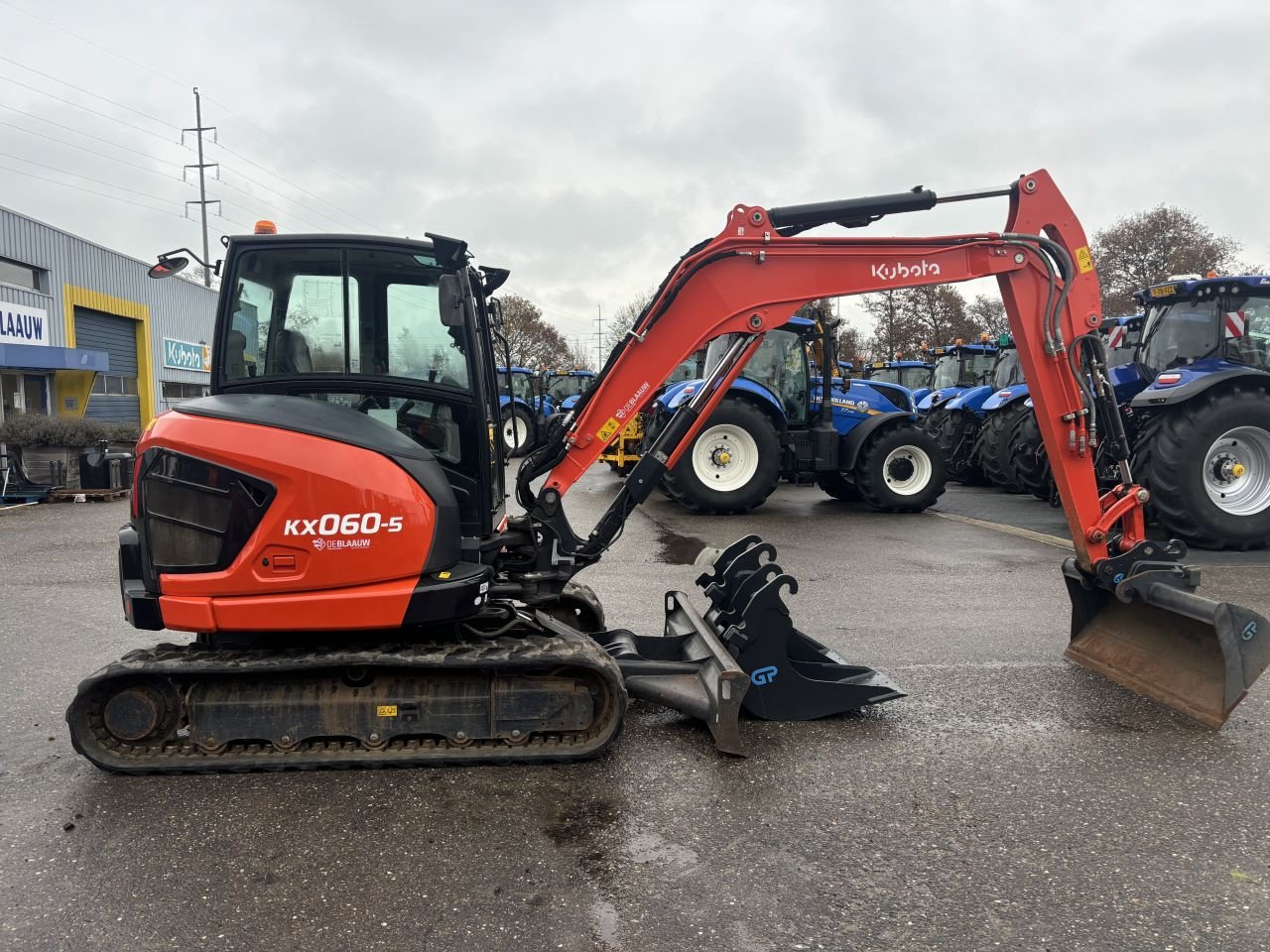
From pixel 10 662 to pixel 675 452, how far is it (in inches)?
168

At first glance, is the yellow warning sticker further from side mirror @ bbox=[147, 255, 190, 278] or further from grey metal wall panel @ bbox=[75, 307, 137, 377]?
grey metal wall panel @ bbox=[75, 307, 137, 377]

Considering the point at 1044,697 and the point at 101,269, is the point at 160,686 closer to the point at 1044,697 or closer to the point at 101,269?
the point at 1044,697

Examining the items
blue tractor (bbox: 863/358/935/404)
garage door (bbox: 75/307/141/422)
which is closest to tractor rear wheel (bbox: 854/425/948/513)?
blue tractor (bbox: 863/358/935/404)

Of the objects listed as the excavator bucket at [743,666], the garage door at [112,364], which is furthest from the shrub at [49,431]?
the excavator bucket at [743,666]

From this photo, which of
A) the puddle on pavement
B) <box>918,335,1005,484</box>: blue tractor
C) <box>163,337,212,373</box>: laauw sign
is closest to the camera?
the puddle on pavement

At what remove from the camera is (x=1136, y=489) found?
15.0ft

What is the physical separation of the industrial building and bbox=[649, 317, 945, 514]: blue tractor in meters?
10.9

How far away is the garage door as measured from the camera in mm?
21125

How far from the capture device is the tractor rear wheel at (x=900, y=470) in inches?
449

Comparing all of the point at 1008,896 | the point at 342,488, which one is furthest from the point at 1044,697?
the point at 342,488

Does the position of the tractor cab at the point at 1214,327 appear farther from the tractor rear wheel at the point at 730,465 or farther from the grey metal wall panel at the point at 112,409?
the grey metal wall panel at the point at 112,409

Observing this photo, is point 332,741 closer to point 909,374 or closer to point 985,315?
point 909,374

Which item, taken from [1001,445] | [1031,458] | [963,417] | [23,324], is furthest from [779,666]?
[23,324]

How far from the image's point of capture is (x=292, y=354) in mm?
3910
